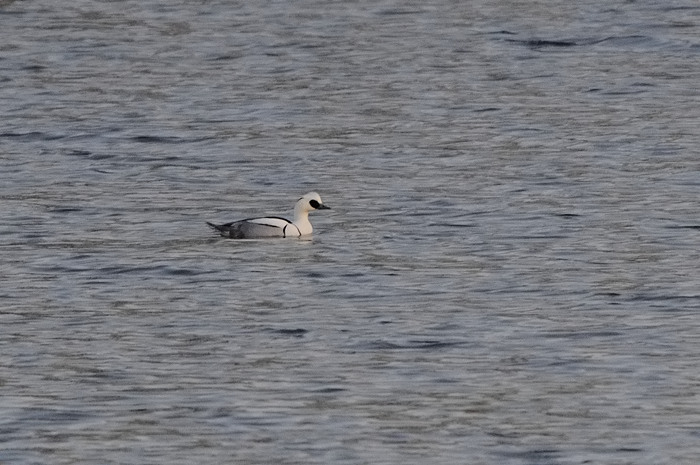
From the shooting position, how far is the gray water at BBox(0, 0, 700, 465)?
49.4ft

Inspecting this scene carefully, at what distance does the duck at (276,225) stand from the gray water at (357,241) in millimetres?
294

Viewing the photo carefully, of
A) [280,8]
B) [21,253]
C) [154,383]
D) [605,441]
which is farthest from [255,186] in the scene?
[280,8]

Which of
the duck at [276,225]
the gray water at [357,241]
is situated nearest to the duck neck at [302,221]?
the duck at [276,225]

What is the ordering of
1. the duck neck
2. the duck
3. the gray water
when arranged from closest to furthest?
the gray water, the duck, the duck neck

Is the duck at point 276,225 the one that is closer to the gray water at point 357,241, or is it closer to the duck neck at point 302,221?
the duck neck at point 302,221

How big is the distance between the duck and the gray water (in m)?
0.29

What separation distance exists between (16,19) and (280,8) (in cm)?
574

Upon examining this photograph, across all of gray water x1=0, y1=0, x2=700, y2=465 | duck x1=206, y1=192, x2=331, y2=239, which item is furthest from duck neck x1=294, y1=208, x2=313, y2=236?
gray water x1=0, y1=0, x2=700, y2=465

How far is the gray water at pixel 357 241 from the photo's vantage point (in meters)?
15.0

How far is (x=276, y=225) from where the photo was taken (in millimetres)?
23984

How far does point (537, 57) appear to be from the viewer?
39.4m

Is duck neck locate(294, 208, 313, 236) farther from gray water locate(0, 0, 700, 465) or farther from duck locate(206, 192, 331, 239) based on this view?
gray water locate(0, 0, 700, 465)

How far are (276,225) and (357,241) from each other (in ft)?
3.75

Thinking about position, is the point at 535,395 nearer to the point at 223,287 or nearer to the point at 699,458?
the point at 699,458
